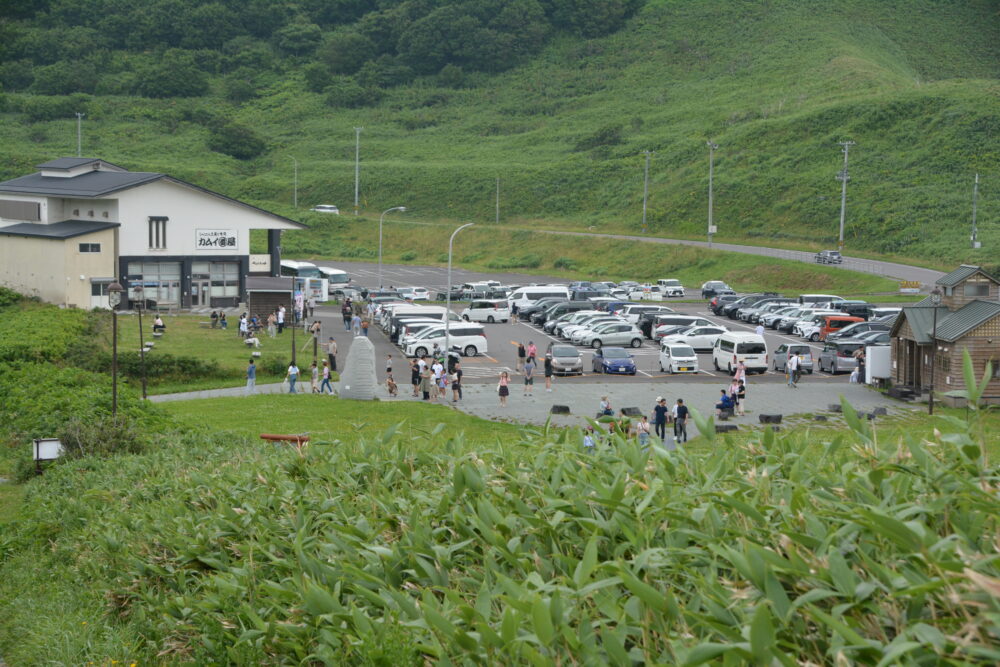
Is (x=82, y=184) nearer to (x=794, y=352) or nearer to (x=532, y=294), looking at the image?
(x=532, y=294)

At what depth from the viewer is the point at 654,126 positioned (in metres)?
117

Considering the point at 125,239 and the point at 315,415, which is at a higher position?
the point at 125,239

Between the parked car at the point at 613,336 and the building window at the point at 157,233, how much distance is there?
23.4 m

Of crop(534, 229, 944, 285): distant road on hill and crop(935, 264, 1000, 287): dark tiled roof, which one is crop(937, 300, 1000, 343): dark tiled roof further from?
crop(534, 229, 944, 285): distant road on hill

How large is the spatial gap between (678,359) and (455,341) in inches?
381

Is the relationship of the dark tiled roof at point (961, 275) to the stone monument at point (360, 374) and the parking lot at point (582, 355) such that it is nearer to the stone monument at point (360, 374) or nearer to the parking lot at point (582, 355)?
the parking lot at point (582, 355)

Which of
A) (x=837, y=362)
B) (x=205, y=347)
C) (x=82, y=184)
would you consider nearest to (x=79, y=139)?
(x=82, y=184)

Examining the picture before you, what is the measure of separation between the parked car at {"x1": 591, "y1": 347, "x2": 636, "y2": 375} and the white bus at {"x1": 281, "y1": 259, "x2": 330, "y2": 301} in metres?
21.4

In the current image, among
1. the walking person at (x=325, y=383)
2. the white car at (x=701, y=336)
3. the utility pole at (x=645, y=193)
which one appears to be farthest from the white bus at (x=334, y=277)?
the walking person at (x=325, y=383)

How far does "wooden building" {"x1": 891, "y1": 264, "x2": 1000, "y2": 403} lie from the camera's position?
3641cm

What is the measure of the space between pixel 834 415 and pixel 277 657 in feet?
93.8

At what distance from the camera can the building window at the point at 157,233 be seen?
59219 mm

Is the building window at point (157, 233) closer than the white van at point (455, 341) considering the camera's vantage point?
No

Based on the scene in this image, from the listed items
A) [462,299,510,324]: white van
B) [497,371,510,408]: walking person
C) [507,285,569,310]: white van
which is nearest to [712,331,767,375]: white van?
[497,371,510,408]: walking person
